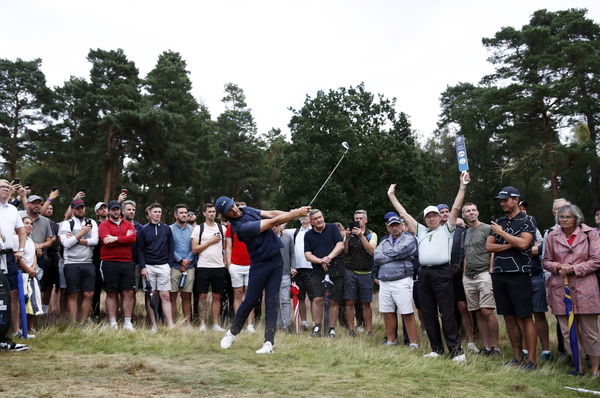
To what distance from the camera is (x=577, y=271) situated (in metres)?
6.66

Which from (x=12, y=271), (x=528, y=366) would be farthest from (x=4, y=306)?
(x=528, y=366)

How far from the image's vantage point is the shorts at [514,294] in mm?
7020

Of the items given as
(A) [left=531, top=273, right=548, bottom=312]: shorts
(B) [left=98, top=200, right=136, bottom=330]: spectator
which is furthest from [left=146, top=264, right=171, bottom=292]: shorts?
(A) [left=531, top=273, right=548, bottom=312]: shorts

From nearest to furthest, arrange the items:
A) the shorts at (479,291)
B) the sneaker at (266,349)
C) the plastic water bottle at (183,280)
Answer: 1. the sneaker at (266,349)
2. the shorts at (479,291)
3. the plastic water bottle at (183,280)

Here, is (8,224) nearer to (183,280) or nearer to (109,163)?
(183,280)

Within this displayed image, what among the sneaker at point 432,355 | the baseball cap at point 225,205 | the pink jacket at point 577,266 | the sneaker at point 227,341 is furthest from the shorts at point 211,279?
the pink jacket at point 577,266

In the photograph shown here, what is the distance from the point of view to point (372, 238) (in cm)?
991

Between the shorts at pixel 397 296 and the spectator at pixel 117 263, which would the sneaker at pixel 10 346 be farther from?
A: the shorts at pixel 397 296

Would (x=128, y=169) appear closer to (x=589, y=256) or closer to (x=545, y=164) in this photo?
(x=545, y=164)

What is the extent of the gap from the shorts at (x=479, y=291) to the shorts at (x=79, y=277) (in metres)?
5.78

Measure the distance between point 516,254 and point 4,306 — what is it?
6.15 metres

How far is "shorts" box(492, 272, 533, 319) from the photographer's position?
7.02 meters

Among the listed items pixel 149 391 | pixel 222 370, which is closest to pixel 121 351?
pixel 222 370

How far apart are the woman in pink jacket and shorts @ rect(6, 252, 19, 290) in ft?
22.6
